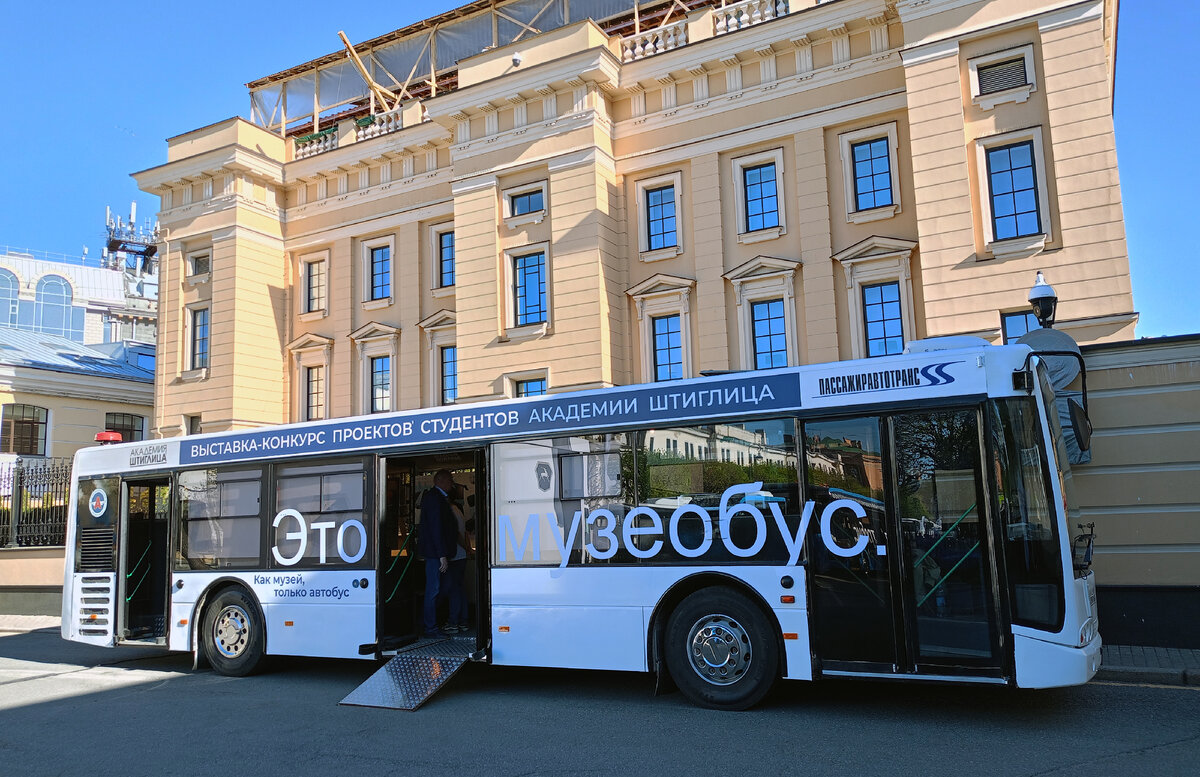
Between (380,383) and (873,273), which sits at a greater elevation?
(873,273)

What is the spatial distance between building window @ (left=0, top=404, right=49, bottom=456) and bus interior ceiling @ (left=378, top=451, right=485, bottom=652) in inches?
1013

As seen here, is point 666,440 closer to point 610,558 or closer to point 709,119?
point 610,558

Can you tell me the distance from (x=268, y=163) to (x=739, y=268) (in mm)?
16136

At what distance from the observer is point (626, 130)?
23203 mm

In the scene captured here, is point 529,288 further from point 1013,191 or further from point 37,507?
point 37,507

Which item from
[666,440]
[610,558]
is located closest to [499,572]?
[610,558]

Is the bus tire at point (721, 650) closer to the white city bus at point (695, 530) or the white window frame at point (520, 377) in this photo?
the white city bus at point (695, 530)

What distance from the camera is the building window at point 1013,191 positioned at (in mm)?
17438

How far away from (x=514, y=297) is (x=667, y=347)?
4.35 metres

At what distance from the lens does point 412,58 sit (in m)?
30.5

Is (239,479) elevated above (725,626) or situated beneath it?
elevated above

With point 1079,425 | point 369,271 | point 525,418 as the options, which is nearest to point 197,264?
point 369,271

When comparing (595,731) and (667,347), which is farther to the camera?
(667,347)

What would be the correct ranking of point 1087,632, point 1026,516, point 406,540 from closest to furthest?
1. point 1026,516
2. point 1087,632
3. point 406,540
